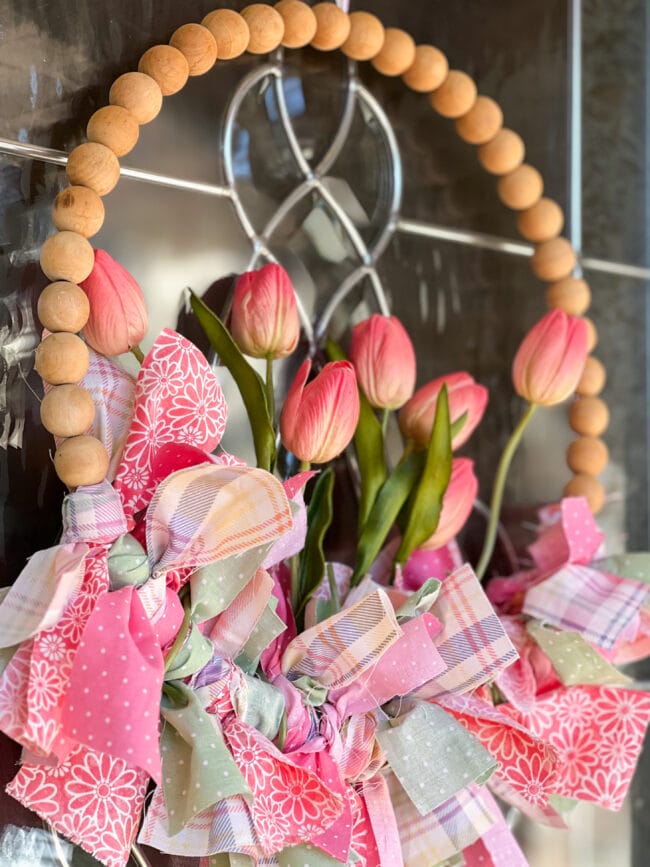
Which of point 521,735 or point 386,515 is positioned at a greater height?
point 386,515

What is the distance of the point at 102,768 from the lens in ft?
1.42

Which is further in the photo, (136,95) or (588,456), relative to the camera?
(588,456)

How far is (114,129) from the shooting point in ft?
1.56

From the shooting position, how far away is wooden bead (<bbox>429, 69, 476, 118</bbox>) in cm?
62

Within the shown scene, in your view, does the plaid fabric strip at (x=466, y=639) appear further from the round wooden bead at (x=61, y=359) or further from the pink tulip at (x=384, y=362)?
the round wooden bead at (x=61, y=359)

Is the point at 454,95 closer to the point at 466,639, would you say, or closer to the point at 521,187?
the point at 521,187

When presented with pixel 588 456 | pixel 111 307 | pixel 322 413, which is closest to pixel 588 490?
pixel 588 456

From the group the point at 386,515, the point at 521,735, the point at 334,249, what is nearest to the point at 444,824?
the point at 521,735

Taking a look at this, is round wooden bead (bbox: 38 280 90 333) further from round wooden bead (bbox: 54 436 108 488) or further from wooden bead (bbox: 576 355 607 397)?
wooden bead (bbox: 576 355 607 397)

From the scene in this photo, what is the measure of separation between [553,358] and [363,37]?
21 centimetres

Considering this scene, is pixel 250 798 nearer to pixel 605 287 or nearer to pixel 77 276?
pixel 77 276

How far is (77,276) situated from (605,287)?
0.42m

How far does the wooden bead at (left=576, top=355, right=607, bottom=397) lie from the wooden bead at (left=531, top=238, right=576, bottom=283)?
0.20 ft

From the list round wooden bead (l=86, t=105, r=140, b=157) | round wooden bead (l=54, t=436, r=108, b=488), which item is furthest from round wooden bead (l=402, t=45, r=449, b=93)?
round wooden bead (l=54, t=436, r=108, b=488)
